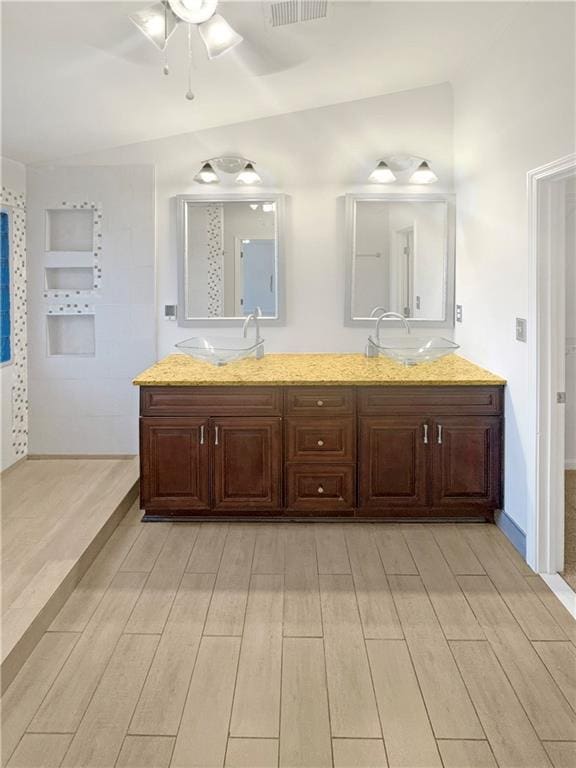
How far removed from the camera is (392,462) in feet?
12.3

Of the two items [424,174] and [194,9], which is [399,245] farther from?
[194,9]

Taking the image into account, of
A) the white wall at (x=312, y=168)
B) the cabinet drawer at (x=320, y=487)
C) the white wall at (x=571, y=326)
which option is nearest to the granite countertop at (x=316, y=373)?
the white wall at (x=312, y=168)

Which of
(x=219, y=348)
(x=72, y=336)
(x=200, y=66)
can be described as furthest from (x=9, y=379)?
(x=200, y=66)

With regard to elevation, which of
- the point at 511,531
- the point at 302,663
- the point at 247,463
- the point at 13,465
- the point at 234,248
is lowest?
the point at 302,663

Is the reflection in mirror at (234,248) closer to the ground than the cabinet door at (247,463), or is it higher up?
higher up

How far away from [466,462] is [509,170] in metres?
1.54

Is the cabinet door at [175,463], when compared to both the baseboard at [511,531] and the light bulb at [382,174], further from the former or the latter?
the light bulb at [382,174]

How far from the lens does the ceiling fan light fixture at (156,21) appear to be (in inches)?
95.0

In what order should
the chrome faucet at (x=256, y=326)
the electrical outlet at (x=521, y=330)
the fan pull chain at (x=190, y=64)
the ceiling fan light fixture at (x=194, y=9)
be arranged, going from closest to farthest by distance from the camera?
the ceiling fan light fixture at (x=194, y=9) < the fan pull chain at (x=190, y=64) < the electrical outlet at (x=521, y=330) < the chrome faucet at (x=256, y=326)

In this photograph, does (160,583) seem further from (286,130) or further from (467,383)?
(286,130)

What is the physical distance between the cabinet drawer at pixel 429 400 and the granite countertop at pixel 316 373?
5 cm

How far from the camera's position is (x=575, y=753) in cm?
193

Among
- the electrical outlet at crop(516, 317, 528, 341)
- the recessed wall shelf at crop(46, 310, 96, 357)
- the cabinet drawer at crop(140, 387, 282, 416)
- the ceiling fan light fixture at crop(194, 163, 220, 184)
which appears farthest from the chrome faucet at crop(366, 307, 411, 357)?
the recessed wall shelf at crop(46, 310, 96, 357)

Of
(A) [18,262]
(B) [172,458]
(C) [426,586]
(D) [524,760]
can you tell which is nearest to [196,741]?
(D) [524,760]
